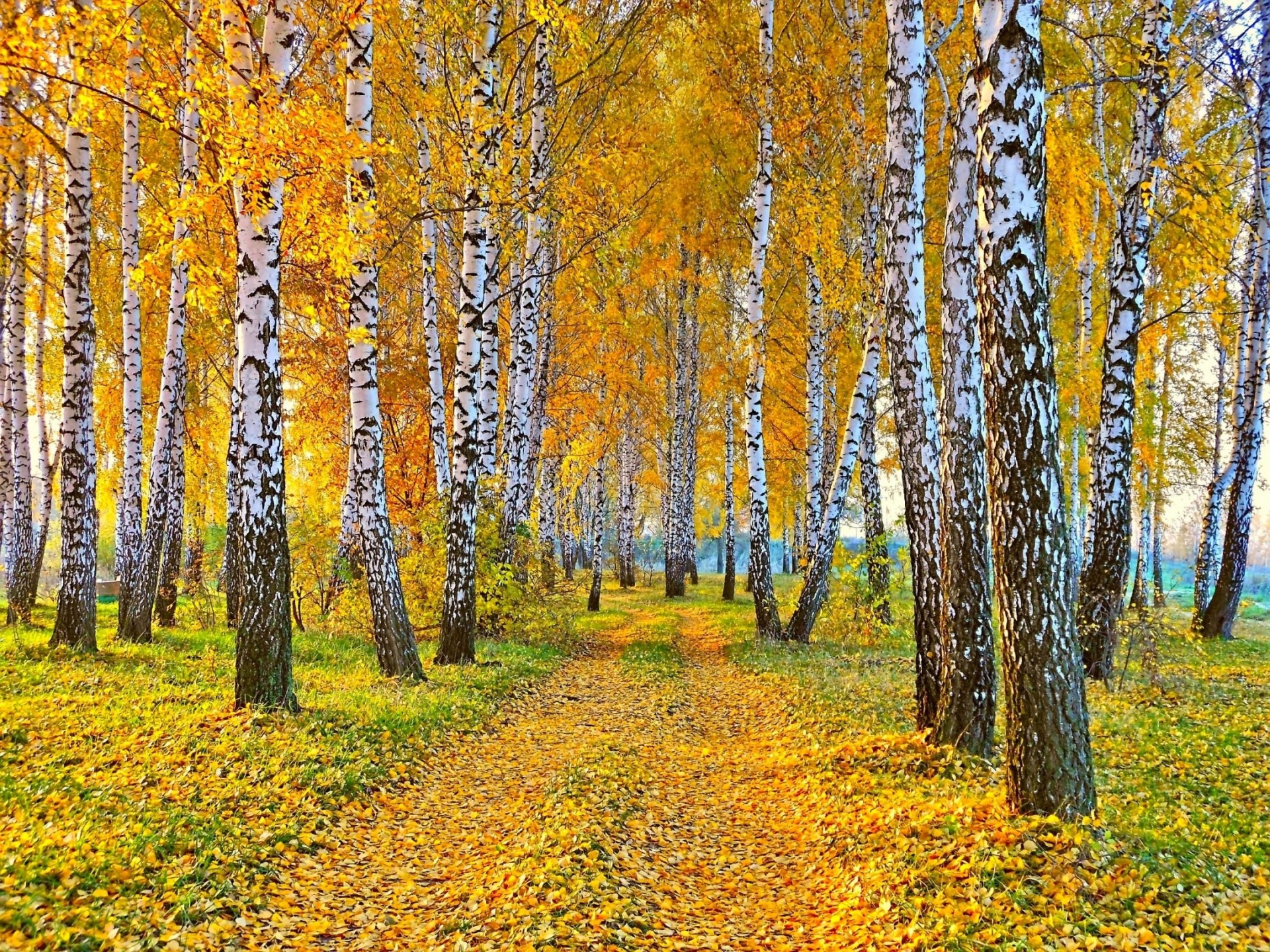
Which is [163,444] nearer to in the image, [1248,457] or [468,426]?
[468,426]

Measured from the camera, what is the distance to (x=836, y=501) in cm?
1434

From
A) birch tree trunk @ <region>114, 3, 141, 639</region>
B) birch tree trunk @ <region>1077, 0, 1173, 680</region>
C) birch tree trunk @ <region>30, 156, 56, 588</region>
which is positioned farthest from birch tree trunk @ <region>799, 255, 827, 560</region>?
birch tree trunk @ <region>30, 156, 56, 588</region>

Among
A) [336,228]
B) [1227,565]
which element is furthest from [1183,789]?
[1227,565]

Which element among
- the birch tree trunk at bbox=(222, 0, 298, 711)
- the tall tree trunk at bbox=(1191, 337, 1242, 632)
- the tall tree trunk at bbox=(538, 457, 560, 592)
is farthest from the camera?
the tall tree trunk at bbox=(538, 457, 560, 592)

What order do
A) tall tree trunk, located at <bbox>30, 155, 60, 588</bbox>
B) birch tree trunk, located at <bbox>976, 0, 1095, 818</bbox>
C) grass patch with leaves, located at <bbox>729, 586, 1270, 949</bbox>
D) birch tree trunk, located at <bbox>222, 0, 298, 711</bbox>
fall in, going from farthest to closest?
1. tall tree trunk, located at <bbox>30, 155, 60, 588</bbox>
2. birch tree trunk, located at <bbox>222, 0, 298, 711</bbox>
3. birch tree trunk, located at <bbox>976, 0, 1095, 818</bbox>
4. grass patch with leaves, located at <bbox>729, 586, 1270, 949</bbox>

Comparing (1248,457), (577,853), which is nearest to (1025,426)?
(577,853)

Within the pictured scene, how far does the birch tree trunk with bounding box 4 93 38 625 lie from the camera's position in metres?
12.9

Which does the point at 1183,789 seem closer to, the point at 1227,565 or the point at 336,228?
the point at 336,228

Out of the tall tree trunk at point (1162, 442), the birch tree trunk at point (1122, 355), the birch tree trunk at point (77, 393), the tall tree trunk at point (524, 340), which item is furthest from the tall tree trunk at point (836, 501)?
the tall tree trunk at point (1162, 442)

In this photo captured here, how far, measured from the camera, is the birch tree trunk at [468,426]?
11.4 m

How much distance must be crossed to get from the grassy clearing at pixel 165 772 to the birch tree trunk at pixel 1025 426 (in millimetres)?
5380

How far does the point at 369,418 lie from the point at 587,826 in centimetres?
646

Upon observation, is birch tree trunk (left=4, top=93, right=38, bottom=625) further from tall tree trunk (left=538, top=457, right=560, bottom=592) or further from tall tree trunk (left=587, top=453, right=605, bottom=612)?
tall tree trunk (left=587, top=453, right=605, bottom=612)

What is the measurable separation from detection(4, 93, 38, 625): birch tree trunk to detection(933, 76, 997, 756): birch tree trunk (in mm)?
14158
